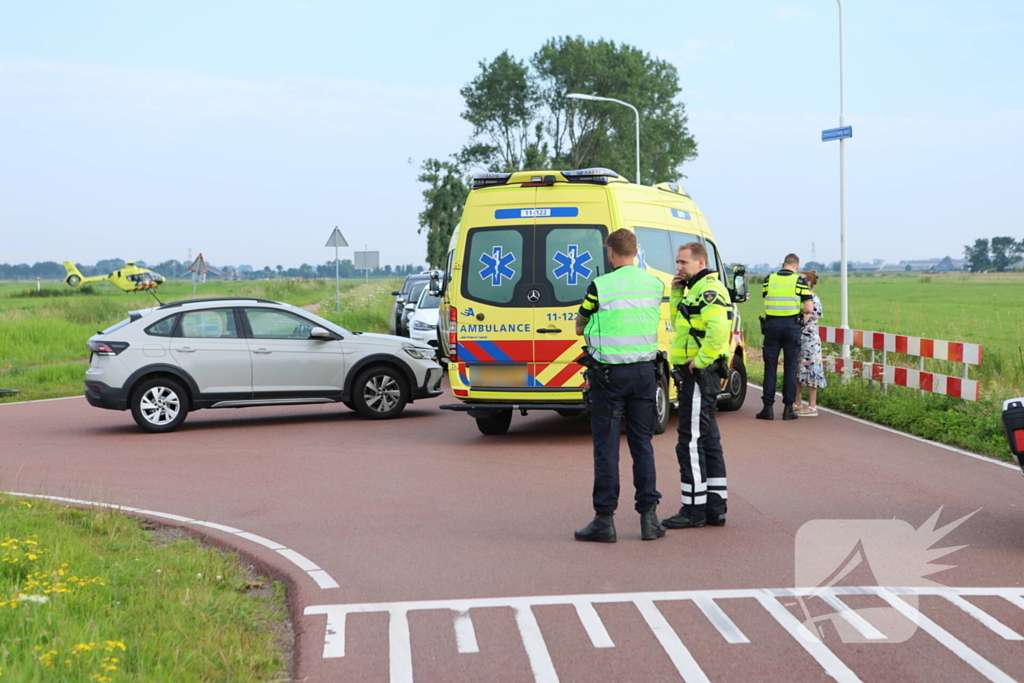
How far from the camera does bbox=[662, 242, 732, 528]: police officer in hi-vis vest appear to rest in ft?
24.6

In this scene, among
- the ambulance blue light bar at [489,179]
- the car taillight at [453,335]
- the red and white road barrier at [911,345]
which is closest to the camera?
the car taillight at [453,335]

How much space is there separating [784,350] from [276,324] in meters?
6.32

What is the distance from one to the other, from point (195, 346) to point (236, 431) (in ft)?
3.76

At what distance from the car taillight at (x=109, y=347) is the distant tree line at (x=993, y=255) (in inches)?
4938

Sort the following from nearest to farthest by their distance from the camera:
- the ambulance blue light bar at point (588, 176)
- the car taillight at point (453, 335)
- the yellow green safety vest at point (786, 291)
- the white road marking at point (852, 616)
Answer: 1. the white road marking at point (852, 616)
2. the ambulance blue light bar at point (588, 176)
3. the car taillight at point (453, 335)
4. the yellow green safety vest at point (786, 291)

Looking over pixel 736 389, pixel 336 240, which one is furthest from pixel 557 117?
pixel 736 389

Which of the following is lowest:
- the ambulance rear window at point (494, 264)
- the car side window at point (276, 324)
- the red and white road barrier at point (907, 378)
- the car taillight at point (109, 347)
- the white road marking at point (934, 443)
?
the white road marking at point (934, 443)

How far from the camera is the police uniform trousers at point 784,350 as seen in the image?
13.5 meters

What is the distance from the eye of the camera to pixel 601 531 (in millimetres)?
7125

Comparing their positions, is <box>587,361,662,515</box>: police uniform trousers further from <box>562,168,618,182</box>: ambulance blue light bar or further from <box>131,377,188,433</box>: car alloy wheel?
<box>131,377,188,433</box>: car alloy wheel

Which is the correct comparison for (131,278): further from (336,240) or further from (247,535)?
(247,535)

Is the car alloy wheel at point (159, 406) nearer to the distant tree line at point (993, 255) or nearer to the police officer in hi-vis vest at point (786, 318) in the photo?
the police officer in hi-vis vest at point (786, 318)

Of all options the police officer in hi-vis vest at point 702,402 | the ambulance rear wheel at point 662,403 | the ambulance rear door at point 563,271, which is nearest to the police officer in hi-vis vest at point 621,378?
the police officer in hi-vis vest at point 702,402

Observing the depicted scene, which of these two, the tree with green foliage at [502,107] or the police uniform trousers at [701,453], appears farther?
the tree with green foliage at [502,107]
